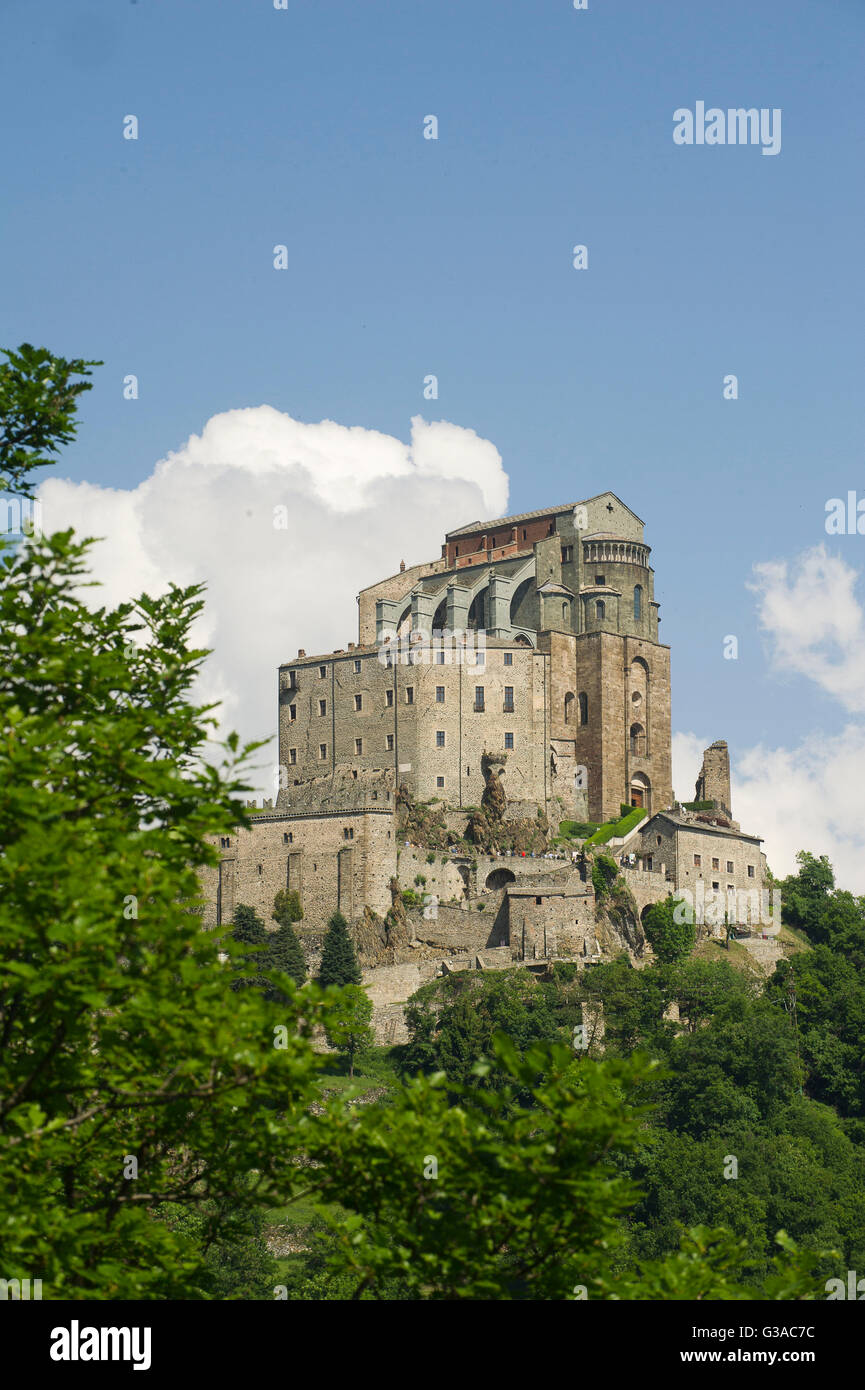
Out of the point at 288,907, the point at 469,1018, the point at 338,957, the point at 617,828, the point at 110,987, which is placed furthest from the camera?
the point at 617,828

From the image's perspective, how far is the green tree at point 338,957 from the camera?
83.6 m

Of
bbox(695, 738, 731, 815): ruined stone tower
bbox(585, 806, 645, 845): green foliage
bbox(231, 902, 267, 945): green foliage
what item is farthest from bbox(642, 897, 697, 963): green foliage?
bbox(231, 902, 267, 945): green foliage

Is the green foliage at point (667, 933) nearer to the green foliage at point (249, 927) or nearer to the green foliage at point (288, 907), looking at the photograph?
the green foliage at point (288, 907)

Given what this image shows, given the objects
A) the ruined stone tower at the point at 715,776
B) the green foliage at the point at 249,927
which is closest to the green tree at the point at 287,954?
the green foliage at the point at 249,927

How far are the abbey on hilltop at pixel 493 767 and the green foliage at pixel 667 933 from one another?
2.62ft

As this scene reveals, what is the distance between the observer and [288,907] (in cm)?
8912

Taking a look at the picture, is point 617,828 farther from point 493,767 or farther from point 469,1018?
point 469,1018

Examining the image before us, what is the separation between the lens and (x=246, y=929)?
87000 millimetres

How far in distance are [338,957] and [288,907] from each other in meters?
5.87

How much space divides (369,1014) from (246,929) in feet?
28.5

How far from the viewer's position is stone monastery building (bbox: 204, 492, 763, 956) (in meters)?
90.4

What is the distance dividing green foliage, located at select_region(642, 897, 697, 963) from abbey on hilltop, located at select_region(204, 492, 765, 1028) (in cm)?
80

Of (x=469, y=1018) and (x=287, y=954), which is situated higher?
(x=287, y=954)

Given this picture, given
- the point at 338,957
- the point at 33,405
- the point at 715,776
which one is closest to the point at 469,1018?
the point at 338,957
